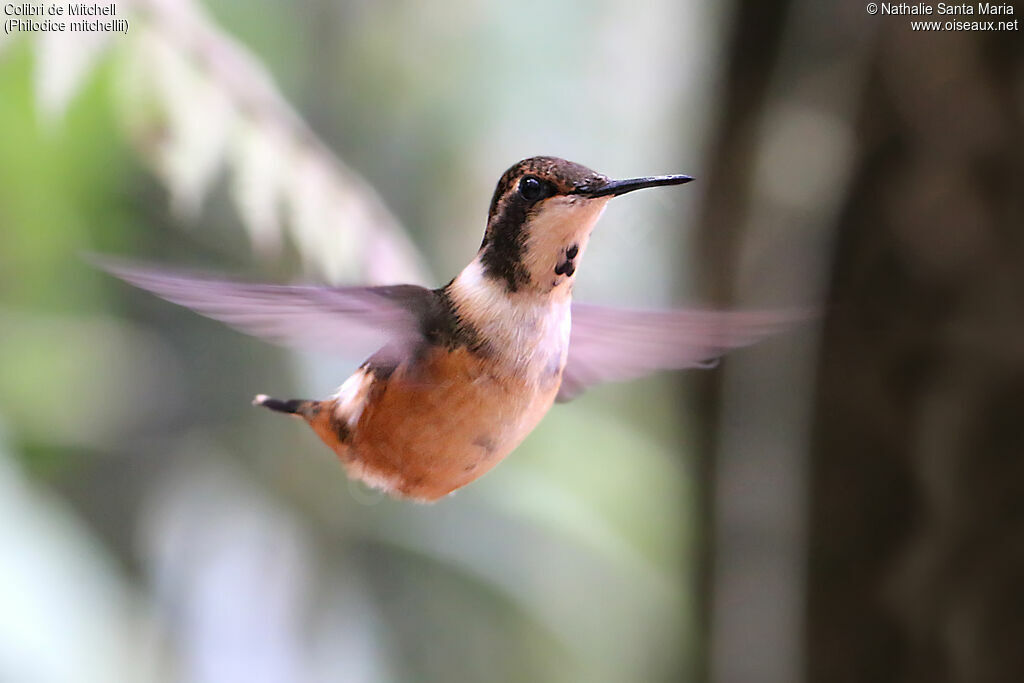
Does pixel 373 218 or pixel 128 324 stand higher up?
pixel 373 218

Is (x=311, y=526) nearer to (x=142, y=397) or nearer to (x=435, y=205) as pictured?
(x=142, y=397)

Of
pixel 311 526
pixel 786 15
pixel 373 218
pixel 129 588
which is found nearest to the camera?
pixel 373 218

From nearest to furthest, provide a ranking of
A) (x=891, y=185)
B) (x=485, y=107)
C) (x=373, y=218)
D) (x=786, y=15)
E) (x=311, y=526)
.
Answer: (x=373, y=218), (x=891, y=185), (x=786, y=15), (x=311, y=526), (x=485, y=107)

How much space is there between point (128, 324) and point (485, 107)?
801mm

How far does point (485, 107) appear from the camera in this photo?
1.88 metres

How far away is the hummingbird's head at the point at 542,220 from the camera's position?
1.61 feet

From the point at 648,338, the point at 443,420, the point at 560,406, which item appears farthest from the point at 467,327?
the point at 560,406

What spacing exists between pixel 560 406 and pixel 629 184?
3.91ft

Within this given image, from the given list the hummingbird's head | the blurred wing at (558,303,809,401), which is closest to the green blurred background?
the blurred wing at (558,303,809,401)

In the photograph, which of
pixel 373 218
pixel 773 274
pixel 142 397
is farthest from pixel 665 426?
pixel 373 218

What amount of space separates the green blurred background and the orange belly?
0.26 metres

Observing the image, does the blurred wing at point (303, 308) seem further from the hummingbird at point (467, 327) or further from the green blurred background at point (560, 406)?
the green blurred background at point (560, 406)

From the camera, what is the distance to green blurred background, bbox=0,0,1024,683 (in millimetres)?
1288

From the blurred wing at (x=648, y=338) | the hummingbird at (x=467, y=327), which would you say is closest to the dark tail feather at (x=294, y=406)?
the hummingbird at (x=467, y=327)
